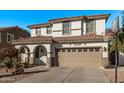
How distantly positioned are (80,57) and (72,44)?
5.88ft

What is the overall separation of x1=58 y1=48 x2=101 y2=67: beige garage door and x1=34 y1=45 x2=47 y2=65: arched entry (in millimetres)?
2648

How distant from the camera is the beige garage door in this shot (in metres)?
20.8

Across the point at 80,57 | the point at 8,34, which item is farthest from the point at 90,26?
the point at 8,34

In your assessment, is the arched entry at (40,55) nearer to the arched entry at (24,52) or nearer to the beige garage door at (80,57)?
the arched entry at (24,52)

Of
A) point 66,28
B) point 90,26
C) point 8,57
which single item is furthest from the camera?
point 66,28

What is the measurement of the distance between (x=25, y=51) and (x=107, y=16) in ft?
37.2

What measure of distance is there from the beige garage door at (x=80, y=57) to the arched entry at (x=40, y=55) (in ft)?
8.69

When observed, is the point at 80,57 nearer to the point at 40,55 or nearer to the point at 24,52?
the point at 40,55

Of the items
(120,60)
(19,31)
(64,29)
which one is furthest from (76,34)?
(19,31)

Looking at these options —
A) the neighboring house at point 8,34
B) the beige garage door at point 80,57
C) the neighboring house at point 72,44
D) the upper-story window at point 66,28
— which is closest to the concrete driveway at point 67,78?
the beige garage door at point 80,57

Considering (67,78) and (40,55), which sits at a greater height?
(40,55)

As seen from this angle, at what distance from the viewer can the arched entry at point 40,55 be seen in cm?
2414

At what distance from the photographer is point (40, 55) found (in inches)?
960

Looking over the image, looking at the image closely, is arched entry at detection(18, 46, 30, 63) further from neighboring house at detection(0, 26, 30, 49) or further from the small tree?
neighboring house at detection(0, 26, 30, 49)
